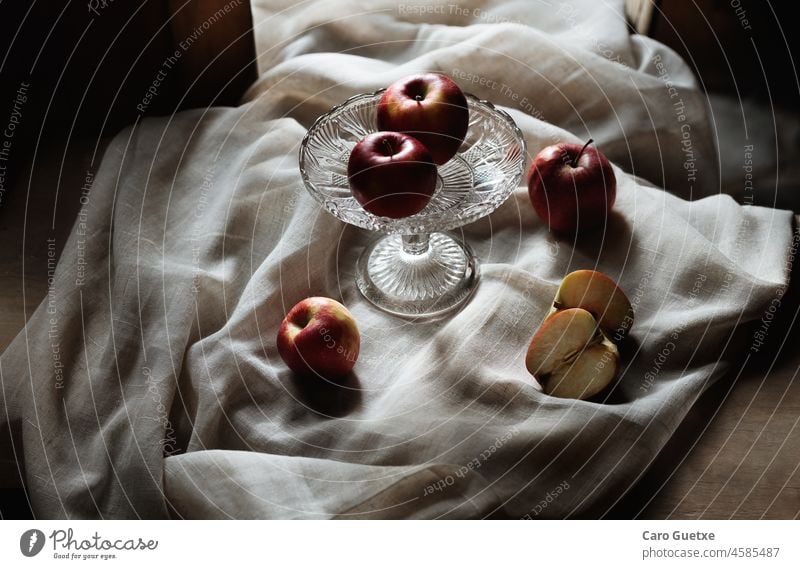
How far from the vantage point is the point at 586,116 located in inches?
36.0

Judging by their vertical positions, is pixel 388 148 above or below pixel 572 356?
above

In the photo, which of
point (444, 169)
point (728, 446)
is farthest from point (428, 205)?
point (728, 446)

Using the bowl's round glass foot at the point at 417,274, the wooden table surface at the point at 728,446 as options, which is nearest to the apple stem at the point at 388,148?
the bowl's round glass foot at the point at 417,274

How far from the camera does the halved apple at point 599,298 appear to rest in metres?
0.72

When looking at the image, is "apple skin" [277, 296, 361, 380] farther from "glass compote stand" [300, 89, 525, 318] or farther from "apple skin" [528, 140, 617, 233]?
"apple skin" [528, 140, 617, 233]

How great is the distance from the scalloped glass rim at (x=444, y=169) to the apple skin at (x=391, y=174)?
0.02m

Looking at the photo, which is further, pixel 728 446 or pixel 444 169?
pixel 444 169

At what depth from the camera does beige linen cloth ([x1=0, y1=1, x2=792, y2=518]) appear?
0.65 m

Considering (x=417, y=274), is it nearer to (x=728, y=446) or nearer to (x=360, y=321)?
(x=360, y=321)

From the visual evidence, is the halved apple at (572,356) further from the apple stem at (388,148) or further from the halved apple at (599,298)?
the apple stem at (388,148)

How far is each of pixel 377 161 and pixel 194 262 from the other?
205 millimetres

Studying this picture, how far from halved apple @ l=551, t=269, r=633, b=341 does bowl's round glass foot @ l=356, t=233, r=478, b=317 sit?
0.10 m

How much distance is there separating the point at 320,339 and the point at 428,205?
149 millimetres

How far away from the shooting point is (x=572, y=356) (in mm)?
686
